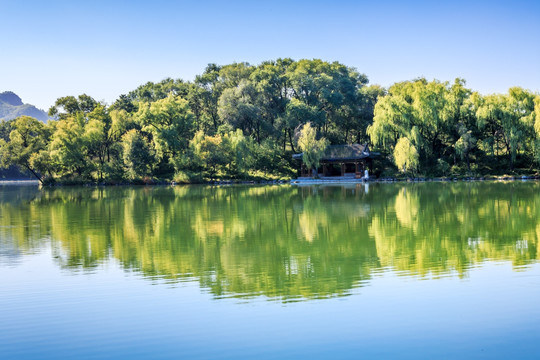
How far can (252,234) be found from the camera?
14469 mm

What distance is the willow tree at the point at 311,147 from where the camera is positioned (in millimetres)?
50281

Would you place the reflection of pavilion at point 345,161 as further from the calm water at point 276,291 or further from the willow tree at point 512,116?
the calm water at point 276,291

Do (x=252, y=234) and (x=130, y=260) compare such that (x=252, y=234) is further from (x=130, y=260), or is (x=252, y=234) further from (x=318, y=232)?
(x=130, y=260)

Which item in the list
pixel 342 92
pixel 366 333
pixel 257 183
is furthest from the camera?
pixel 342 92

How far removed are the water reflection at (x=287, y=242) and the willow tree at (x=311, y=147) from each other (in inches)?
1137

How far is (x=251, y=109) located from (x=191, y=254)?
43.8 metres

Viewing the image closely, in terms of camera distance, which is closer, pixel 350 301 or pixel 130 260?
pixel 350 301

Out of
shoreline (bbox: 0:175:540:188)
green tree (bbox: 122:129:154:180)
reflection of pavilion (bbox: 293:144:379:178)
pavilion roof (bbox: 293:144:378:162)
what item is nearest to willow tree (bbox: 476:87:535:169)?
shoreline (bbox: 0:175:540:188)

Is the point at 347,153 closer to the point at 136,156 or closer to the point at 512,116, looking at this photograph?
the point at 512,116

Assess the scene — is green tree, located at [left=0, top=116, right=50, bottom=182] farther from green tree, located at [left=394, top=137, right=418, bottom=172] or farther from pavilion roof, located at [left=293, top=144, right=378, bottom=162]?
green tree, located at [left=394, top=137, right=418, bottom=172]

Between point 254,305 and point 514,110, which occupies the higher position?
point 514,110

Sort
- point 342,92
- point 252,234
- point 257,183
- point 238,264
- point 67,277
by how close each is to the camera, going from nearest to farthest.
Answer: point 67,277, point 238,264, point 252,234, point 257,183, point 342,92

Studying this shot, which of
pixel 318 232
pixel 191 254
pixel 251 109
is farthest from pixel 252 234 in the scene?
pixel 251 109

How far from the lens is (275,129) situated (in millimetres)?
56406
